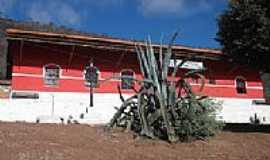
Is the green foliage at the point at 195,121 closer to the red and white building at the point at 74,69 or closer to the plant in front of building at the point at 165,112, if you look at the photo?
the plant in front of building at the point at 165,112

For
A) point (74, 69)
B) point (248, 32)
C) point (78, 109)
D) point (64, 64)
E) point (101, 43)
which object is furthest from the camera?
point (74, 69)

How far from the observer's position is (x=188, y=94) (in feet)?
48.8

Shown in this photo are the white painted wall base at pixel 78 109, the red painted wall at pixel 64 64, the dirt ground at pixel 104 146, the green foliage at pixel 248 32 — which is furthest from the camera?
the red painted wall at pixel 64 64

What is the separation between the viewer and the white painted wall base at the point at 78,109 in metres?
20.0

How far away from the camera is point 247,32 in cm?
1781

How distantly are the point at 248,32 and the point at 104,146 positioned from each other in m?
8.93

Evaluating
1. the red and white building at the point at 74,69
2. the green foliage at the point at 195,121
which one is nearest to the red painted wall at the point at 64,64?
the red and white building at the point at 74,69

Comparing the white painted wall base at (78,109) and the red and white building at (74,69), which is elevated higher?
the red and white building at (74,69)

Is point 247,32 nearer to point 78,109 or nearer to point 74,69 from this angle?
point 78,109

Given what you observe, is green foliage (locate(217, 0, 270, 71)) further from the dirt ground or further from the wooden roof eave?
the wooden roof eave

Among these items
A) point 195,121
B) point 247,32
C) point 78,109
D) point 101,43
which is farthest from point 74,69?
point 195,121

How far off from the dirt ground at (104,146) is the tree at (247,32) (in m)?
4.26

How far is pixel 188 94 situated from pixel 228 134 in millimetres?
2251

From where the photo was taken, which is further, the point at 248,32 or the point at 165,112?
the point at 248,32
